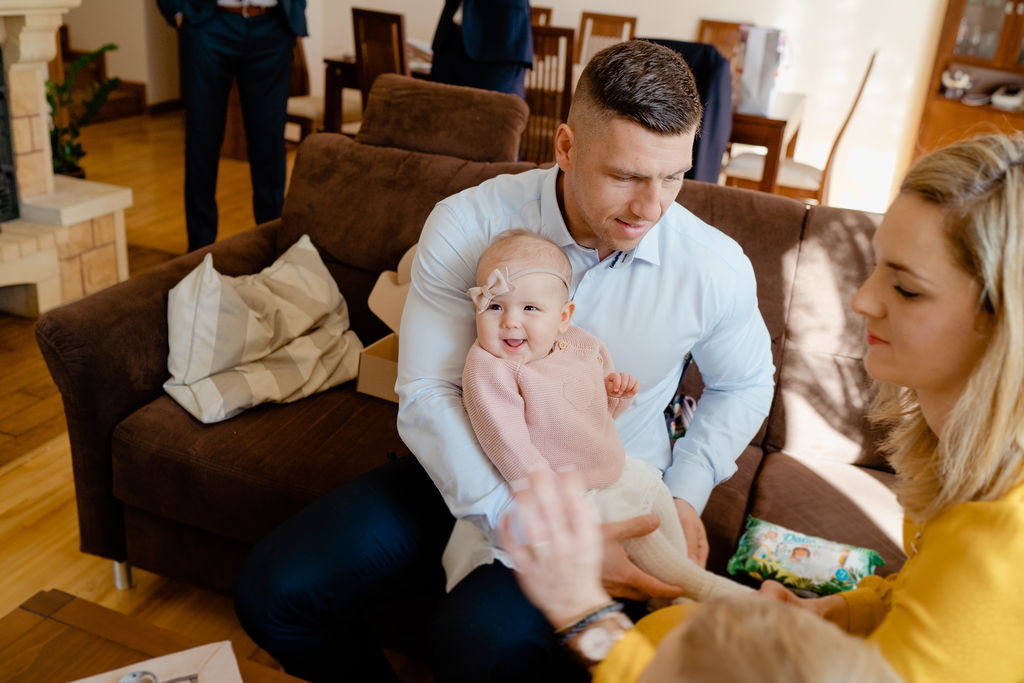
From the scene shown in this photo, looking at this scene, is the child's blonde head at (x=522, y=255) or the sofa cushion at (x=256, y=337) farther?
the sofa cushion at (x=256, y=337)

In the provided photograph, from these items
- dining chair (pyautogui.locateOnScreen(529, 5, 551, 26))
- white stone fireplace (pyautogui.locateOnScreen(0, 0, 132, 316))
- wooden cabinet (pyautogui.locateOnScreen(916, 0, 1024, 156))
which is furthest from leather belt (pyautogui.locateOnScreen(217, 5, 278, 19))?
wooden cabinet (pyautogui.locateOnScreen(916, 0, 1024, 156))

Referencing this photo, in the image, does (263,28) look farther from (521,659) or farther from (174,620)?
(521,659)

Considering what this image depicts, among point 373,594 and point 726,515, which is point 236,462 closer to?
point 373,594

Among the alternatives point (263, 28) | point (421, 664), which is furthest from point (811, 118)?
point (421, 664)

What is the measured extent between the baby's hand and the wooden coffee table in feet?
2.12

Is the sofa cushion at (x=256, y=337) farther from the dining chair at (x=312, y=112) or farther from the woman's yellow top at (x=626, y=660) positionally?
the dining chair at (x=312, y=112)

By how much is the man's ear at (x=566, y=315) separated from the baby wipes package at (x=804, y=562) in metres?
0.55

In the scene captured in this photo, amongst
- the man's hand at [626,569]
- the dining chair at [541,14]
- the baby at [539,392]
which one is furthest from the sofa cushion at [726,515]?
the dining chair at [541,14]

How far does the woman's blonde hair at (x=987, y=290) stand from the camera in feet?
2.94

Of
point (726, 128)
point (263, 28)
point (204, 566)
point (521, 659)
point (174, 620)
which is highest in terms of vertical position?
point (263, 28)

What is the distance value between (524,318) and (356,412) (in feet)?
2.33

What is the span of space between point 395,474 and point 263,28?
Answer: 2674mm

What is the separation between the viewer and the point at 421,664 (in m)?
1.88

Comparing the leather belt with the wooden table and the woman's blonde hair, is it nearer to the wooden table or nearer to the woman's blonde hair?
the wooden table
